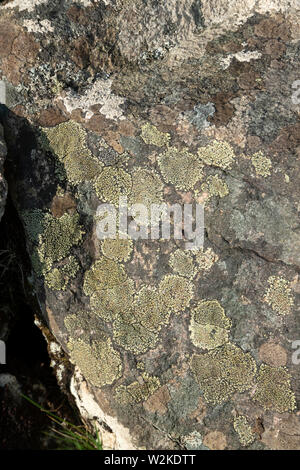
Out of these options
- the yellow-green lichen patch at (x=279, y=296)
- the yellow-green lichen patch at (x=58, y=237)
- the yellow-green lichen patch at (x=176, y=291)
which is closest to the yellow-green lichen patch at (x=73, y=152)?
the yellow-green lichen patch at (x=58, y=237)

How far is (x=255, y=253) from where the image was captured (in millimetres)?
2906

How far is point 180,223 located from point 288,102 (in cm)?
106

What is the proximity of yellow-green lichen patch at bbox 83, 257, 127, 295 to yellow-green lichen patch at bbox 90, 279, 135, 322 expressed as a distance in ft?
0.09

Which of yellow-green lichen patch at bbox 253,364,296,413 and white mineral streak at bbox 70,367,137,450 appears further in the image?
white mineral streak at bbox 70,367,137,450

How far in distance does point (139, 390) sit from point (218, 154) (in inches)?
62.3

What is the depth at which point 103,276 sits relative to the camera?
10.0ft

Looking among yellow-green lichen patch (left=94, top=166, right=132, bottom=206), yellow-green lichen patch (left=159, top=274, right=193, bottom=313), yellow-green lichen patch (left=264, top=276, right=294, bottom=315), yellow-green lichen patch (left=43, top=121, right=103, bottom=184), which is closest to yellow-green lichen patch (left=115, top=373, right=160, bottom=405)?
yellow-green lichen patch (left=159, top=274, right=193, bottom=313)

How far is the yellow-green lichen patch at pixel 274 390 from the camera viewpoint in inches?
→ 113

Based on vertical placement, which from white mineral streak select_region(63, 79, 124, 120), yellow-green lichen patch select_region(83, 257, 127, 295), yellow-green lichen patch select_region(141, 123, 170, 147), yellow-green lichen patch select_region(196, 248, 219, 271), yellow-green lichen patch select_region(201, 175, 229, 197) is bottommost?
yellow-green lichen patch select_region(83, 257, 127, 295)

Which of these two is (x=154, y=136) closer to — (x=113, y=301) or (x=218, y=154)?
(x=218, y=154)

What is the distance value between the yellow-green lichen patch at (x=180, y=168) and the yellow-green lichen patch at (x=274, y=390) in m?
1.22

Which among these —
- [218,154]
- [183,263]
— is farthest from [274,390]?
[218,154]

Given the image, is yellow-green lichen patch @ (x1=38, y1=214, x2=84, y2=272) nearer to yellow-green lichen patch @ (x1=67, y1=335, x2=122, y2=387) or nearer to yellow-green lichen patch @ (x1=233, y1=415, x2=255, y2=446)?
yellow-green lichen patch @ (x1=67, y1=335, x2=122, y2=387)

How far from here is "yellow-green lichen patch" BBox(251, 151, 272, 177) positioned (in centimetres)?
293
